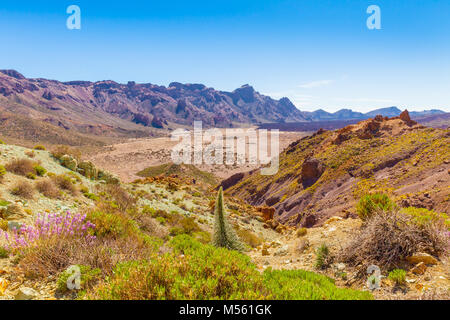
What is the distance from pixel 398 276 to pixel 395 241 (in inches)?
33.8

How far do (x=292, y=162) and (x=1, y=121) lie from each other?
138 meters

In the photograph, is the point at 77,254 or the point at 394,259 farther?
the point at 394,259

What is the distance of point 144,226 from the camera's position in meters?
10.2

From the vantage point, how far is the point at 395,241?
4.97 meters

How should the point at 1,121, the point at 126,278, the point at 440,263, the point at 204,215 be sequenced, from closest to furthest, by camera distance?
the point at 126,278, the point at 440,263, the point at 204,215, the point at 1,121

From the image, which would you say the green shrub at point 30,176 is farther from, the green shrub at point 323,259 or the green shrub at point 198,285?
the green shrub at point 323,259

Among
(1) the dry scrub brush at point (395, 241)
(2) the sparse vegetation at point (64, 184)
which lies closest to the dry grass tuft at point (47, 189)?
(2) the sparse vegetation at point (64, 184)

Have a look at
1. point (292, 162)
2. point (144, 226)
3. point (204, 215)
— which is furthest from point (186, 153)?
point (144, 226)

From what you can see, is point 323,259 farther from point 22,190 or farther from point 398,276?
point 22,190

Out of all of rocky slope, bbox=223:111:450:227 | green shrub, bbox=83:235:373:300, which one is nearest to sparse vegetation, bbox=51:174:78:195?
green shrub, bbox=83:235:373:300

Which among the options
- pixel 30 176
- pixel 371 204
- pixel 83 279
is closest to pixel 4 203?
pixel 30 176

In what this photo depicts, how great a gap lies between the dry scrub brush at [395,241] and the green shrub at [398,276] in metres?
0.42

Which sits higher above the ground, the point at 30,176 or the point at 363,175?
the point at 30,176
